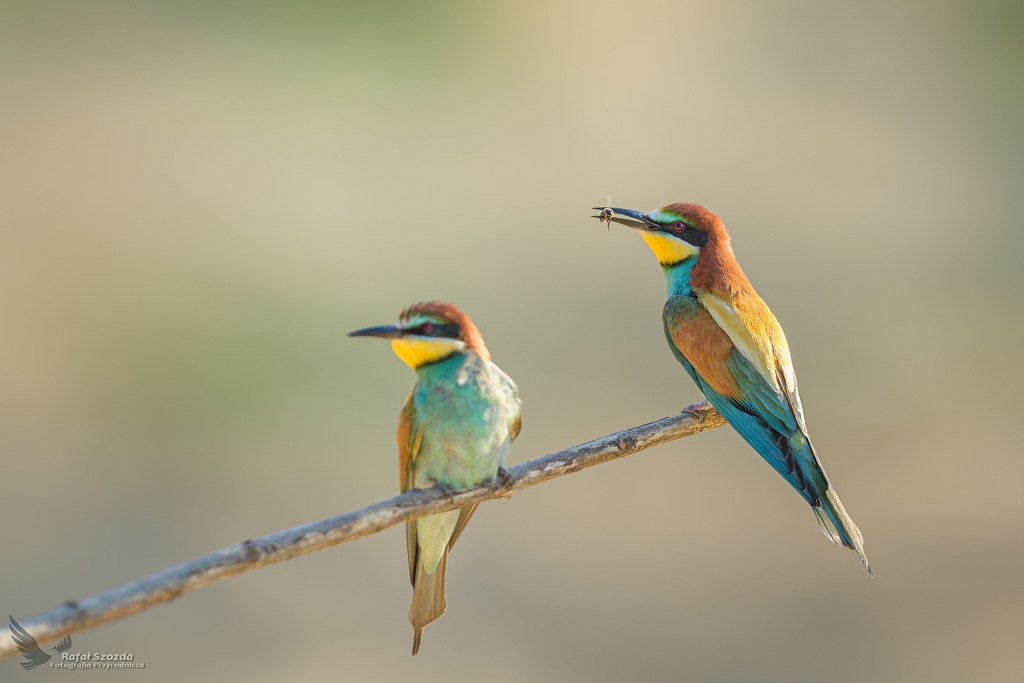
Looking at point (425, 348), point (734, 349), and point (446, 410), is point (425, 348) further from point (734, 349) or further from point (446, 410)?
point (734, 349)

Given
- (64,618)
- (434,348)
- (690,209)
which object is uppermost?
(690,209)

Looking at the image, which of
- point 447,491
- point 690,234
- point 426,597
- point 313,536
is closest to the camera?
point 313,536

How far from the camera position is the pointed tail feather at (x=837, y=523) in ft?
5.93

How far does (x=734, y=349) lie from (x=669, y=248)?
0.35 m

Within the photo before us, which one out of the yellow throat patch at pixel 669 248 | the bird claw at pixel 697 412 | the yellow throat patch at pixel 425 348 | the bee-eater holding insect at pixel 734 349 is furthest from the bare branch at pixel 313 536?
the yellow throat patch at pixel 669 248

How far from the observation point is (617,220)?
215 centimetres

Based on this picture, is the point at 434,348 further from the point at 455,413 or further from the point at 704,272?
the point at 704,272

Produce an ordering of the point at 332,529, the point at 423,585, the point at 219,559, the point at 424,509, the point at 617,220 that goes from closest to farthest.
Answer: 1. the point at 219,559
2. the point at 332,529
3. the point at 424,509
4. the point at 423,585
5. the point at 617,220

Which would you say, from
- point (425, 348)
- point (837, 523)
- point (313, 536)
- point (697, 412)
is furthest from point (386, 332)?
point (837, 523)

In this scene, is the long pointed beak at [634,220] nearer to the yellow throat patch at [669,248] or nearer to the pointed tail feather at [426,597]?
the yellow throat patch at [669,248]

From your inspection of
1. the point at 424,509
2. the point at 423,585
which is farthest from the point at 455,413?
the point at 423,585

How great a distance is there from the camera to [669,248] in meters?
2.21

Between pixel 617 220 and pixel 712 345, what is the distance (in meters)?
0.40

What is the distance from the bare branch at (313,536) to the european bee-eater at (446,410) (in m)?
0.09
